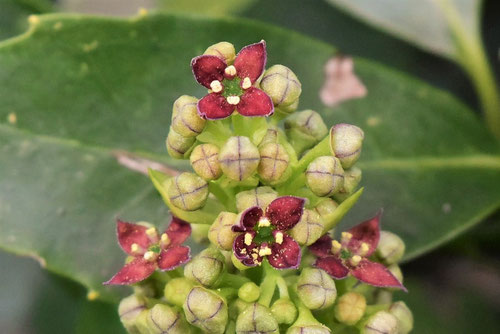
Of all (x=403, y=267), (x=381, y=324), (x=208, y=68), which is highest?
(x=208, y=68)

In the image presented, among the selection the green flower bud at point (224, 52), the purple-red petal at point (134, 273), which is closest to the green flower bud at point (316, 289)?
the purple-red petal at point (134, 273)

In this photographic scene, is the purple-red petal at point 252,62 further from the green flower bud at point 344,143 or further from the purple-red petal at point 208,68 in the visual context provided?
the green flower bud at point 344,143

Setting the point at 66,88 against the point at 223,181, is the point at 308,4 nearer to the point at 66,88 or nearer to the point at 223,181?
the point at 66,88

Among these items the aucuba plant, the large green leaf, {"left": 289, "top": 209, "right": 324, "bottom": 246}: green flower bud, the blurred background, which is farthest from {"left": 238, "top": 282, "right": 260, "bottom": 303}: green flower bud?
the blurred background

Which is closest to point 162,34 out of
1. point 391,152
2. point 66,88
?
point 66,88

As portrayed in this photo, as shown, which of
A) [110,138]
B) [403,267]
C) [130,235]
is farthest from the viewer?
[403,267]

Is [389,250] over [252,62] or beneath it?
beneath

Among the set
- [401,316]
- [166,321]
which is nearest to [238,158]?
[166,321]

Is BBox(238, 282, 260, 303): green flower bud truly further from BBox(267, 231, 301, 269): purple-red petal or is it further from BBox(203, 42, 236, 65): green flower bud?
BBox(203, 42, 236, 65): green flower bud

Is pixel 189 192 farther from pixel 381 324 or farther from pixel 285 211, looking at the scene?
pixel 381 324
